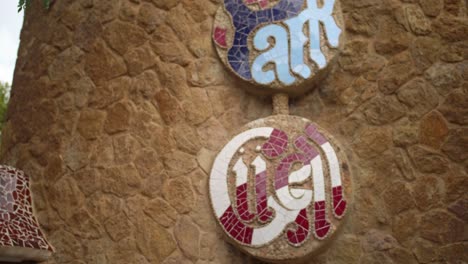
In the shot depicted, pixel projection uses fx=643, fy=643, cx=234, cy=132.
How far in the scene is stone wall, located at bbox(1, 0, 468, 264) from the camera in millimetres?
4348

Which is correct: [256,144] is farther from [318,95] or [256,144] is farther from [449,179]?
[449,179]

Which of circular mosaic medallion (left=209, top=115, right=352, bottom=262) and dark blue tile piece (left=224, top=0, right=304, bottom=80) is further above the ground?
dark blue tile piece (left=224, top=0, right=304, bottom=80)

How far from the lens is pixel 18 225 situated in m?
2.73

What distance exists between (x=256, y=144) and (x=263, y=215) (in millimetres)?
522

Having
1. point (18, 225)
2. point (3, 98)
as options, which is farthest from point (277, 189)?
point (3, 98)

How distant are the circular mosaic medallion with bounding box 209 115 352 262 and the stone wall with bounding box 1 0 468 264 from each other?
17 centimetres

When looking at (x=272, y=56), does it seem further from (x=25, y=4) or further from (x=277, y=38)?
(x=25, y=4)

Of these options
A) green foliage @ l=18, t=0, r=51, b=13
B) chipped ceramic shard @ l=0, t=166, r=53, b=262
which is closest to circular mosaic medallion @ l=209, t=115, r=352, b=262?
chipped ceramic shard @ l=0, t=166, r=53, b=262

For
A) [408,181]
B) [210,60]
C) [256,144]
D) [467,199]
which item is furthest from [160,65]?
[467,199]

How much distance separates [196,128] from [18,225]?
2.22 meters

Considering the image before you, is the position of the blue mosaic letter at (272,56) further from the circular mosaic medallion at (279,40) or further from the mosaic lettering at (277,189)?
the mosaic lettering at (277,189)

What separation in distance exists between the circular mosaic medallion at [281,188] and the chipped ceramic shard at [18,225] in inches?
68.7

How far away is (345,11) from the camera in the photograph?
16.0 feet

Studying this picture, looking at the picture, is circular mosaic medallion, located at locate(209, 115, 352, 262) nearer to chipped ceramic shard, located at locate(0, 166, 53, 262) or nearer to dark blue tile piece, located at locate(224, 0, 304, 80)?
dark blue tile piece, located at locate(224, 0, 304, 80)
